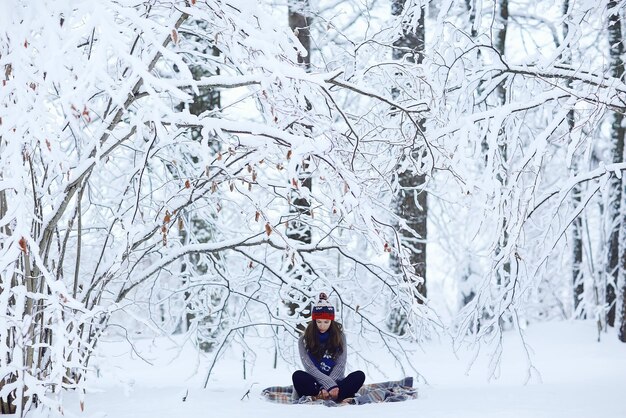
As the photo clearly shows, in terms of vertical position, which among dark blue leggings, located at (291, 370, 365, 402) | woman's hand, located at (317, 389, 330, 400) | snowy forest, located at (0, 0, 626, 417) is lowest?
woman's hand, located at (317, 389, 330, 400)

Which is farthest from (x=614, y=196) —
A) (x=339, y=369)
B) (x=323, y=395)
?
(x=323, y=395)

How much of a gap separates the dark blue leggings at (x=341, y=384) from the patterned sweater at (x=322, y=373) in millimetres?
64

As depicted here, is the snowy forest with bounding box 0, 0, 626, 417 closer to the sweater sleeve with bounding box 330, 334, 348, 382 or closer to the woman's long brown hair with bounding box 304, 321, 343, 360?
the woman's long brown hair with bounding box 304, 321, 343, 360

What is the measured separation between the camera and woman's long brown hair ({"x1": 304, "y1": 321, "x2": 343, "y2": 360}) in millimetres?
7059

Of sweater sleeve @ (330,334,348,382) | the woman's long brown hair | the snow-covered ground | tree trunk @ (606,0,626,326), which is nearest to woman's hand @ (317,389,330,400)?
sweater sleeve @ (330,334,348,382)

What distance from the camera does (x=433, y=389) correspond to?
766 centimetres

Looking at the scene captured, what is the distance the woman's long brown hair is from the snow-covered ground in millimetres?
583

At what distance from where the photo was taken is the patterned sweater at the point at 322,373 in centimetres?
691

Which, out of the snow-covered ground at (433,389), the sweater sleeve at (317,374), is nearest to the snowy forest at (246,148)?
the snow-covered ground at (433,389)

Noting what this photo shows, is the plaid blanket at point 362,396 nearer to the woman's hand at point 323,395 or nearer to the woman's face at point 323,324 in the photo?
the woman's hand at point 323,395

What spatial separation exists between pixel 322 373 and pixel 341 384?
0.58ft

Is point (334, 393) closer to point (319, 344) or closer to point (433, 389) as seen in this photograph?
point (319, 344)

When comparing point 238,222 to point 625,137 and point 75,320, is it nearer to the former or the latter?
point 625,137

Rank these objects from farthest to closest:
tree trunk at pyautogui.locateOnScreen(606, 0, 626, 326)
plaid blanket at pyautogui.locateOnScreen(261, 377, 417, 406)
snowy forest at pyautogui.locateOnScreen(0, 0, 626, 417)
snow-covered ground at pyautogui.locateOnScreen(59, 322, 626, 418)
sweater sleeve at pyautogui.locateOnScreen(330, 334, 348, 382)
→ tree trunk at pyautogui.locateOnScreen(606, 0, 626, 326), sweater sleeve at pyautogui.locateOnScreen(330, 334, 348, 382), plaid blanket at pyautogui.locateOnScreen(261, 377, 417, 406), snow-covered ground at pyautogui.locateOnScreen(59, 322, 626, 418), snowy forest at pyautogui.locateOnScreen(0, 0, 626, 417)
